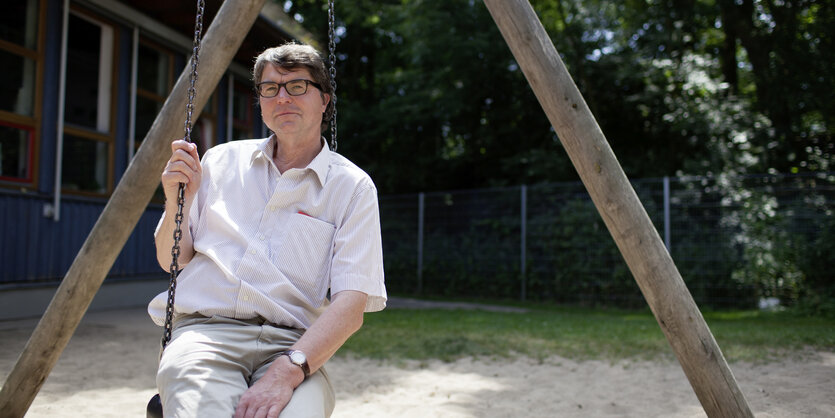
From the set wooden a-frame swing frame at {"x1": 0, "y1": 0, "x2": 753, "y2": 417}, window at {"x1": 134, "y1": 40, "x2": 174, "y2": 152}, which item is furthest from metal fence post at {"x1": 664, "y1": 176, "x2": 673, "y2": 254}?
window at {"x1": 134, "y1": 40, "x2": 174, "y2": 152}

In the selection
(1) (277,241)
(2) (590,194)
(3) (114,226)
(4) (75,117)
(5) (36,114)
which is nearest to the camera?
(1) (277,241)

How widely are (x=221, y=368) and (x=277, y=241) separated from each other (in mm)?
469

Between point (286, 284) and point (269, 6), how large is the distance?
26.1 feet

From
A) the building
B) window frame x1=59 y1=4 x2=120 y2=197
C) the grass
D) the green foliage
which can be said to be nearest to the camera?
the grass

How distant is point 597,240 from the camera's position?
33.8ft

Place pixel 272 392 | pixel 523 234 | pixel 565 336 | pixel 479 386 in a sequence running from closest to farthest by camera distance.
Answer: pixel 272 392
pixel 479 386
pixel 565 336
pixel 523 234

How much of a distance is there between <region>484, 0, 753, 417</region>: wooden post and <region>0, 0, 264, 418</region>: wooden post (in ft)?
4.44

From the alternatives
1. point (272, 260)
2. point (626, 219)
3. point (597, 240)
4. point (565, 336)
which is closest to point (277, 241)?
point (272, 260)

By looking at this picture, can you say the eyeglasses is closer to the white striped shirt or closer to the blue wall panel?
the white striped shirt

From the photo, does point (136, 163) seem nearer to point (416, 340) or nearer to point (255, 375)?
point (255, 375)

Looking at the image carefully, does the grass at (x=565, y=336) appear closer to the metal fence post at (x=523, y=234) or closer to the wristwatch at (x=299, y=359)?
the metal fence post at (x=523, y=234)

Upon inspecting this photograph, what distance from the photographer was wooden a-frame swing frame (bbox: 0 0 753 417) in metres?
2.47

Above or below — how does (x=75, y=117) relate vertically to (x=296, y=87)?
above

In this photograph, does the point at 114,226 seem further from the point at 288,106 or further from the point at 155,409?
the point at 155,409
